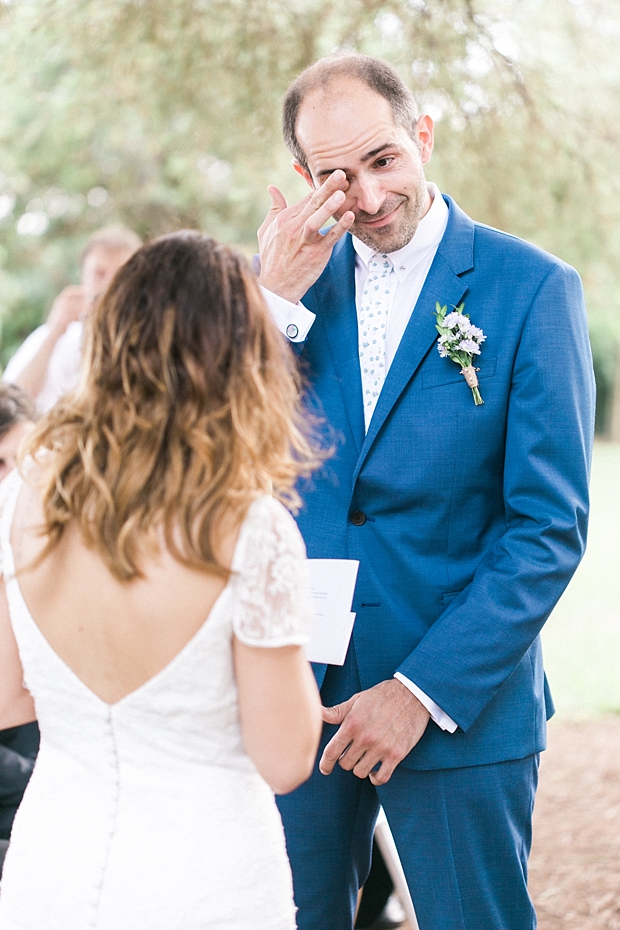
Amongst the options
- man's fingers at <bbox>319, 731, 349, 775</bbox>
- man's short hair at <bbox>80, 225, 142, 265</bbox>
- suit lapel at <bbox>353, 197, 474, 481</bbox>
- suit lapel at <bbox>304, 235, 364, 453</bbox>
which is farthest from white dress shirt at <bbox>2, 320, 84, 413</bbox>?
man's fingers at <bbox>319, 731, 349, 775</bbox>

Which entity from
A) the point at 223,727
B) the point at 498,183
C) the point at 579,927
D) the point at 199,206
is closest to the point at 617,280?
the point at 498,183

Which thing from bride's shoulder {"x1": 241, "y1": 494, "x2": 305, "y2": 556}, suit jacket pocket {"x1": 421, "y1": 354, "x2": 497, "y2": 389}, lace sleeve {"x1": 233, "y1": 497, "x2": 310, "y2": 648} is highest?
suit jacket pocket {"x1": 421, "y1": 354, "x2": 497, "y2": 389}

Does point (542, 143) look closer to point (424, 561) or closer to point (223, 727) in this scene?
point (424, 561)

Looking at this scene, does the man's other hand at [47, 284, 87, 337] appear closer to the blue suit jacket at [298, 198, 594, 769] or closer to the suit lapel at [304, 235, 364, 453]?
the suit lapel at [304, 235, 364, 453]

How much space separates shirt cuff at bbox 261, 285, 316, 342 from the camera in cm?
203

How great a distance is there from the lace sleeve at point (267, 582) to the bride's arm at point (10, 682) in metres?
0.37

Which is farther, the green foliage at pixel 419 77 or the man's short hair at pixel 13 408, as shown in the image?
the green foliage at pixel 419 77

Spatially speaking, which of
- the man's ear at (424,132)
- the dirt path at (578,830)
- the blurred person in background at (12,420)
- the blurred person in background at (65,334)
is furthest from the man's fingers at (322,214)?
the blurred person in background at (65,334)

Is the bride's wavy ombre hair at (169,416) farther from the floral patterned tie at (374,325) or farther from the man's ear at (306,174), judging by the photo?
the man's ear at (306,174)

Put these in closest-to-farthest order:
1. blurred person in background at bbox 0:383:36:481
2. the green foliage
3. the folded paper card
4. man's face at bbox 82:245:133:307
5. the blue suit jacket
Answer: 1. the blue suit jacket
2. the folded paper card
3. blurred person in background at bbox 0:383:36:481
4. the green foliage
5. man's face at bbox 82:245:133:307

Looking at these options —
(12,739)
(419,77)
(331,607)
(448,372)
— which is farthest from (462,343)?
(419,77)

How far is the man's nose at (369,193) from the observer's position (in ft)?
6.61

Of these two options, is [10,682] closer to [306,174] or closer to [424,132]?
[306,174]

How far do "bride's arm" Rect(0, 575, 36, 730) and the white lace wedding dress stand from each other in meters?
0.04
